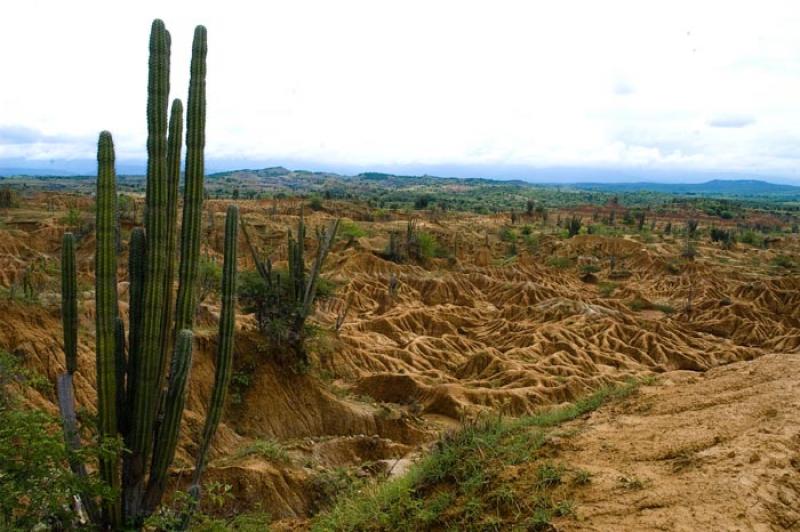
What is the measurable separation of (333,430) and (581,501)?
9.04 metres

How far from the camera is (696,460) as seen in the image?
5793mm

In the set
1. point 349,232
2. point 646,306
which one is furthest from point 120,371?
point 349,232

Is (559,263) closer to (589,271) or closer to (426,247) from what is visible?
(589,271)

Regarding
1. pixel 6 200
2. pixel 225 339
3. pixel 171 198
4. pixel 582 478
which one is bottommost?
pixel 582 478

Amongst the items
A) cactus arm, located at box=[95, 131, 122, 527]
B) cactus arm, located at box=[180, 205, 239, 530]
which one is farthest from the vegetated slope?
cactus arm, located at box=[95, 131, 122, 527]

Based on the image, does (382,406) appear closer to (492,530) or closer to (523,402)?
(523,402)

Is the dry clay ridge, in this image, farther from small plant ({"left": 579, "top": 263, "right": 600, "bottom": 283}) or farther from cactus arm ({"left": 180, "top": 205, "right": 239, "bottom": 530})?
cactus arm ({"left": 180, "top": 205, "right": 239, "bottom": 530})

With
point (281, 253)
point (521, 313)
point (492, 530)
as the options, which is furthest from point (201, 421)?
point (281, 253)

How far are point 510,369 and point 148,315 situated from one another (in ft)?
44.5

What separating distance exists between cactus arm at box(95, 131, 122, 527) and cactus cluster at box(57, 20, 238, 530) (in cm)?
1

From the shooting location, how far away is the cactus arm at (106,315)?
6.63 meters

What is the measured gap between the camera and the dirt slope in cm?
477

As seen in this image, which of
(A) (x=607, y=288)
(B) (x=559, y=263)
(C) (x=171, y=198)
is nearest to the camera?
(C) (x=171, y=198)

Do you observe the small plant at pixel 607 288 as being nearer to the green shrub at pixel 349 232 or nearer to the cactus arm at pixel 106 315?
the green shrub at pixel 349 232
